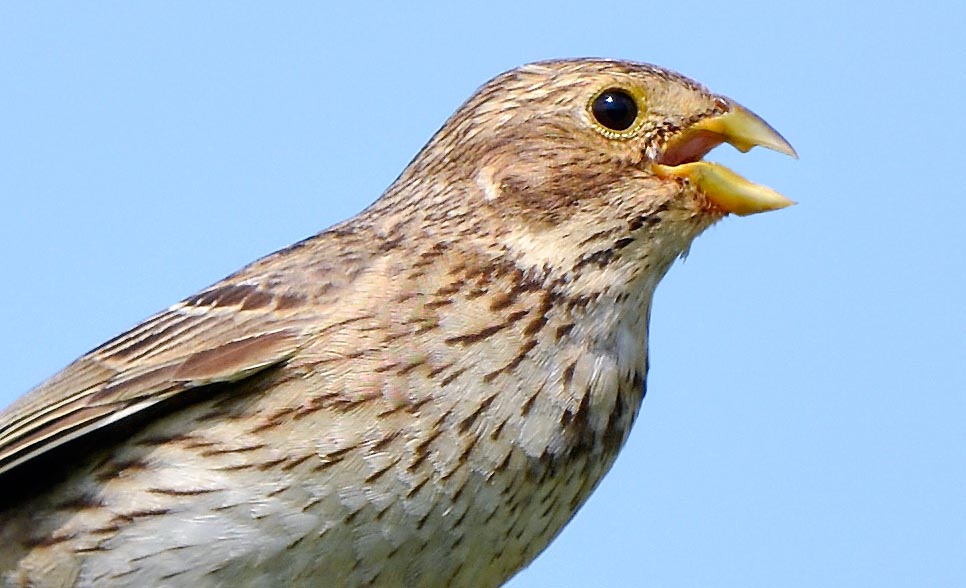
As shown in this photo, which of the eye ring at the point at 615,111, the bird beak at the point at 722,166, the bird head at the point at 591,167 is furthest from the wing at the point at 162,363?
the bird beak at the point at 722,166

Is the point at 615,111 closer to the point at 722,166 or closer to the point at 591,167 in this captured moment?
the point at 591,167

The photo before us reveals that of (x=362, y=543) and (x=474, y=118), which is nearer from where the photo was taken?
(x=362, y=543)

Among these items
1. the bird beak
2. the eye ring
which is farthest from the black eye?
the bird beak

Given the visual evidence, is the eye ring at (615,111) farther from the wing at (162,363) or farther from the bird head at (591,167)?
the wing at (162,363)

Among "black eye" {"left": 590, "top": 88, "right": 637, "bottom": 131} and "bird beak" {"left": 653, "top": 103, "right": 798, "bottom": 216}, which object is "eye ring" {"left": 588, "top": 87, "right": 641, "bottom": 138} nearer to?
"black eye" {"left": 590, "top": 88, "right": 637, "bottom": 131}

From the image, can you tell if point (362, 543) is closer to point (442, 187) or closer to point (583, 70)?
point (442, 187)

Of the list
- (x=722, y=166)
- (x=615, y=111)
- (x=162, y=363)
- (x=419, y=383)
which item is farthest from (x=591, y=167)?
(x=162, y=363)

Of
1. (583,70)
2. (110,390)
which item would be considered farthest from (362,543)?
(583,70)

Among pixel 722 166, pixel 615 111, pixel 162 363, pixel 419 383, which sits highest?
pixel 615 111
